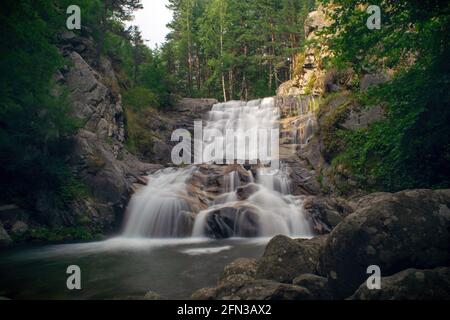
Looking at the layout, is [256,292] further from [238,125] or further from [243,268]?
[238,125]

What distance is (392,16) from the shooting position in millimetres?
7848

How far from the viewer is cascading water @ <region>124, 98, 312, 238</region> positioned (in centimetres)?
1523

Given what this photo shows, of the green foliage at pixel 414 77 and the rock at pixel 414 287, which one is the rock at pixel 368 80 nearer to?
the green foliage at pixel 414 77

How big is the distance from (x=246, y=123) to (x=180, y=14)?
28.0m

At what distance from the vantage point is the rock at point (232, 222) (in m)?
15.0

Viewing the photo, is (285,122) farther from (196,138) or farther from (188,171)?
(188,171)

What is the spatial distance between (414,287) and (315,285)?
157 centimetres

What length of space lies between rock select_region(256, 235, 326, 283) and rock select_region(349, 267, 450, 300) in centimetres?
182

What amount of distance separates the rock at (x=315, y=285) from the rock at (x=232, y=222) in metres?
9.06

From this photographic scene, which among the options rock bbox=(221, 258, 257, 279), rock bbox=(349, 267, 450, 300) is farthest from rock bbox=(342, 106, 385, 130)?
rock bbox=(349, 267, 450, 300)

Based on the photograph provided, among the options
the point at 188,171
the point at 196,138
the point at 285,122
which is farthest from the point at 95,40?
the point at 285,122

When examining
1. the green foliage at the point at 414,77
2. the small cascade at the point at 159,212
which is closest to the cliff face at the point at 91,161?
the small cascade at the point at 159,212

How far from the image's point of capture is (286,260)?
681cm

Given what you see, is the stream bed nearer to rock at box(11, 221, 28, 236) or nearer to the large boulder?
rock at box(11, 221, 28, 236)
